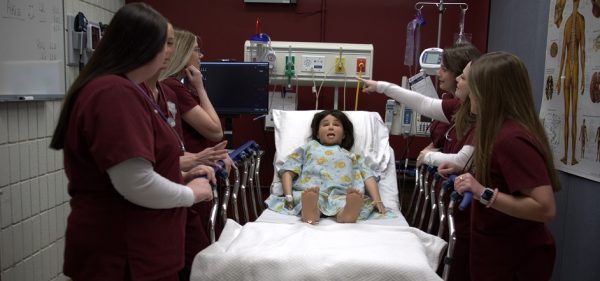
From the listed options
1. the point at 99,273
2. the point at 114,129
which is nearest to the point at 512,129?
Answer: the point at 114,129

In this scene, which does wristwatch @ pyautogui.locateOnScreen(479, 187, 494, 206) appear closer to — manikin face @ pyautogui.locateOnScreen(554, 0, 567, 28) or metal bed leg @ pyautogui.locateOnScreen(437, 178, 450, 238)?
metal bed leg @ pyautogui.locateOnScreen(437, 178, 450, 238)

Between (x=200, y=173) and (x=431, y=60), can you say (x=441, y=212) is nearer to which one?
(x=200, y=173)

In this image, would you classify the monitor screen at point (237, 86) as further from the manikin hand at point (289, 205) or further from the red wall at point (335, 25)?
the red wall at point (335, 25)

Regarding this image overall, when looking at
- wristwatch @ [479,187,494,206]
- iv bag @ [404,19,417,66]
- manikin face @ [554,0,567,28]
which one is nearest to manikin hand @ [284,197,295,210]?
wristwatch @ [479,187,494,206]

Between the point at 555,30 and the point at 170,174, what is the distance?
216 cm

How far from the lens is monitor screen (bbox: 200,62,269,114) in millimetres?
3002

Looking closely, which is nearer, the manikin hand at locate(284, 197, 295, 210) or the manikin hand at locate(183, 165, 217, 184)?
the manikin hand at locate(183, 165, 217, 184)

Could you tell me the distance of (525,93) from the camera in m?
1.64

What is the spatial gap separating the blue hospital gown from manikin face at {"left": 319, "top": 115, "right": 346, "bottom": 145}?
0.13 feet

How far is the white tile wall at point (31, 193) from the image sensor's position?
2.36 metres

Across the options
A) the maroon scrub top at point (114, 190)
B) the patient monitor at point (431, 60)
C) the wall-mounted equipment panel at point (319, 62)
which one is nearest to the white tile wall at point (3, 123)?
the maroon scrub top at point (114, 190)

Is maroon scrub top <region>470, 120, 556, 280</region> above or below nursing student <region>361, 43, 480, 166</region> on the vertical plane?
below

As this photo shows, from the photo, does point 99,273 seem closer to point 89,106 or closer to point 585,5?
point 89,106

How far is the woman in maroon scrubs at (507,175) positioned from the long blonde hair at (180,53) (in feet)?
3.76
